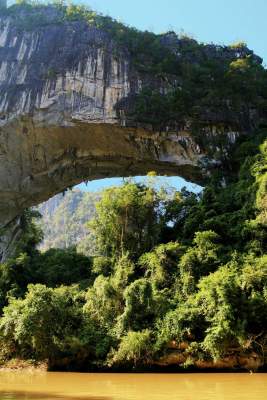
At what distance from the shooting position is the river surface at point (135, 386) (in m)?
6.78

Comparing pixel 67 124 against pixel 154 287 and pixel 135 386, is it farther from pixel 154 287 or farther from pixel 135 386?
pixel 135 386

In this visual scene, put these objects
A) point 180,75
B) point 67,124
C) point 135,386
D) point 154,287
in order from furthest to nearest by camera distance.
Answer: point 180,75 → point 67,124 → point 154,287 → point 135,386

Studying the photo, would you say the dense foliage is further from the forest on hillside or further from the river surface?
the river surface

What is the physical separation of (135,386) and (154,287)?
472cm

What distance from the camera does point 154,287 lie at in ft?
41.7

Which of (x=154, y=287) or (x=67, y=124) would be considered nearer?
(x=154, y=287)

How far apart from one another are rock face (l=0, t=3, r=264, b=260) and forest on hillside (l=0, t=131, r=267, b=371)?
3.39m

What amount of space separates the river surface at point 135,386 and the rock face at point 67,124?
10598 mm

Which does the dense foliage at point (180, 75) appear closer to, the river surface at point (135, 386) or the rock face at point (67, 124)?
the rock face at point (67, 124)

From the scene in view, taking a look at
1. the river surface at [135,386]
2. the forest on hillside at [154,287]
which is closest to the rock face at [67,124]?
the forest on hillside at [154,287]

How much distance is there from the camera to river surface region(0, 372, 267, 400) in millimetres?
6781

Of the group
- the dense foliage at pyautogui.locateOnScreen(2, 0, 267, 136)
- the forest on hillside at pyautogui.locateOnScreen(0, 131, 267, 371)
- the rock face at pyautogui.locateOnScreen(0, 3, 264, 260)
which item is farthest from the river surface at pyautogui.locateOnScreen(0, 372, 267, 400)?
the dense foliage at pyautogui.locateOnScreen(2, 0, 267, 136)

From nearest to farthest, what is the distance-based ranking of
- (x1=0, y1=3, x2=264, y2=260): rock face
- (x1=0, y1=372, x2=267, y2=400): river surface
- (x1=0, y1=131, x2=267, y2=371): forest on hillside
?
(x1=0, y1=372, x2=267, y2=400): river surface → (x1=0, y1=131, x2=267, y2=371): forest on hillside → (x1=0, y1=3, x2=264, y2=260): rock face

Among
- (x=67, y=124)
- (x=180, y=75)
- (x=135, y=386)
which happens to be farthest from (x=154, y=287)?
(x=180, y=75)
